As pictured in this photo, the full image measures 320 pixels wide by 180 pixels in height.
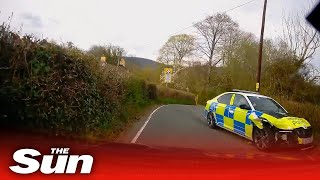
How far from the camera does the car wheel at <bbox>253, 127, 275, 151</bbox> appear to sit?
269cm

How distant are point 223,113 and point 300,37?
84 cm

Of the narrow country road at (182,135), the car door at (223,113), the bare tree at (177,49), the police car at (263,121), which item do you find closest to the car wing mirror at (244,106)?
the police car at (263,121)

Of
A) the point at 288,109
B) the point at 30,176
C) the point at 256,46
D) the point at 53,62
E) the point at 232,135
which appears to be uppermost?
the point at 256,46

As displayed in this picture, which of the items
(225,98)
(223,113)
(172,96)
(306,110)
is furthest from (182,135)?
(306,110)

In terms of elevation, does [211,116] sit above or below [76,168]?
above

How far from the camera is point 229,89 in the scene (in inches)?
110

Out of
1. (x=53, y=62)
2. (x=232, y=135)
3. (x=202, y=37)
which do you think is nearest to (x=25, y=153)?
(x=53, y=62)

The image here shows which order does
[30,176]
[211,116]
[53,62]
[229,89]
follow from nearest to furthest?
[30,176] < [53,62] < [229,89] < [211,116]

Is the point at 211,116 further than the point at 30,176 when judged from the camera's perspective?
Yes

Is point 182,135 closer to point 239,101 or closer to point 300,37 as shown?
point 239,101

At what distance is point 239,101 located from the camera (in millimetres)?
2852

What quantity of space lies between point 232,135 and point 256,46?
2.25ft

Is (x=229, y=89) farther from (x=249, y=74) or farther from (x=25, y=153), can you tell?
(x=25, y=153)

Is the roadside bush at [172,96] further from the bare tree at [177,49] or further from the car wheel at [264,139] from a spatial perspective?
the car wheel at [264,139]
